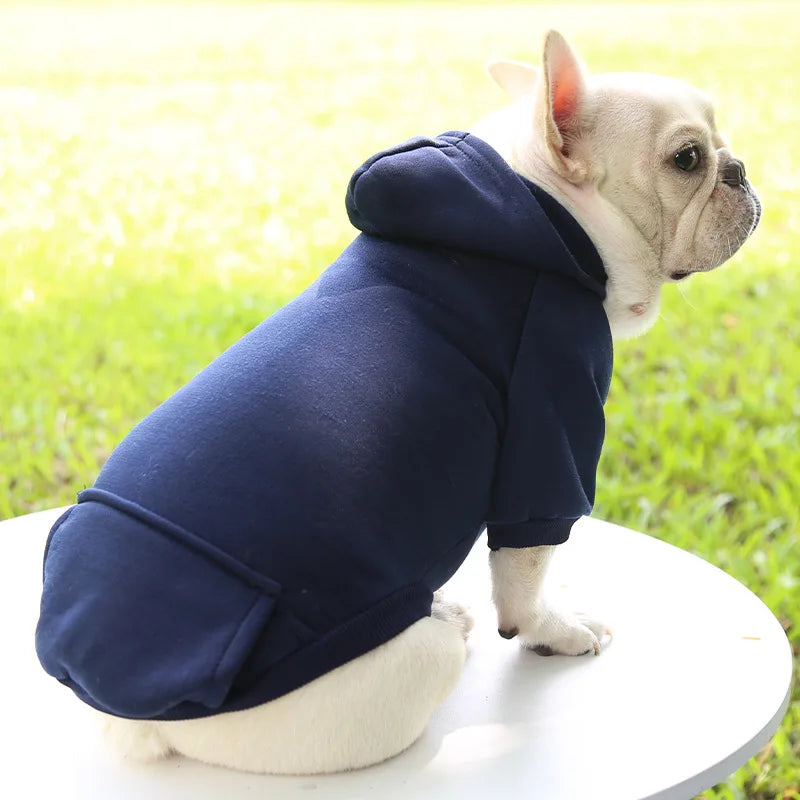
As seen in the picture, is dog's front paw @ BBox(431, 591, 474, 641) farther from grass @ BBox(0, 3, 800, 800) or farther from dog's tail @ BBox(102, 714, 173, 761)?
grass @ BBox(0, 3, 800, 800)

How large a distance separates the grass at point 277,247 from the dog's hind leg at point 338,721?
1294mm

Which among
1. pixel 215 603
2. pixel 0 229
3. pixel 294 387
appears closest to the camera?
pixel 215 603

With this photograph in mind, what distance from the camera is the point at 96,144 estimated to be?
7.85 metres

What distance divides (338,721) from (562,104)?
105 centimetres

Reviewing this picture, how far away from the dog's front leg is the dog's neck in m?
0.47

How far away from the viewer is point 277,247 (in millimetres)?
6023

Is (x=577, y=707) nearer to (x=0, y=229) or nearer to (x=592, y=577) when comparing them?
(x=592, y=577)

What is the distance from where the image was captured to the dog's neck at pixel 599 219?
6.40 ft

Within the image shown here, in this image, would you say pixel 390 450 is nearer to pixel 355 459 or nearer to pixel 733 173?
pixel 355 459

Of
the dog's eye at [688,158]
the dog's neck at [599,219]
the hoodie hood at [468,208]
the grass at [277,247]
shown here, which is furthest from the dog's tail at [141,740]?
the grass at [277,247]

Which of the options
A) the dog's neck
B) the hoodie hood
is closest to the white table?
the dog's neck

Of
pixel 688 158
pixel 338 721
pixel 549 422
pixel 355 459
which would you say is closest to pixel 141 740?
pixel 338 721

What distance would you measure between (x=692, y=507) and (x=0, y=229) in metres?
4.15

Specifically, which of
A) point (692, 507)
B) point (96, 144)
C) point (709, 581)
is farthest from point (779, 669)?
point (96, 144)
